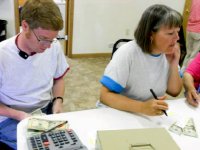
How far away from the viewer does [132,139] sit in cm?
92

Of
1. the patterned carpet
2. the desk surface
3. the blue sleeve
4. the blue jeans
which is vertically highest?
the blue sleeve

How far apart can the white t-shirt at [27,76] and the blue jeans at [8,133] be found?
0.11 m

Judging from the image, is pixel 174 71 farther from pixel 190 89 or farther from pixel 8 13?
pixel 8 13

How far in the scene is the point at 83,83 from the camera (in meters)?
3.18

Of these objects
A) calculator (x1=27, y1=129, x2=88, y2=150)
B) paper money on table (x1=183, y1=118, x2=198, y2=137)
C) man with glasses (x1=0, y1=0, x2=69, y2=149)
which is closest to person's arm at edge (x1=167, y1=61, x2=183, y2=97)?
paper money on table (x1=183, y1=118, x2=198, y2=137)

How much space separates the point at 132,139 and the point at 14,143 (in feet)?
2.10

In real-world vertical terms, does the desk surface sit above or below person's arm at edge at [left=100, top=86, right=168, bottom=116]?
below

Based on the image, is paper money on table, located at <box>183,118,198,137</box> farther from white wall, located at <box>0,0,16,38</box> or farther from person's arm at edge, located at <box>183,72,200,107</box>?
white wall, located at <box>0,0,16,38</box>

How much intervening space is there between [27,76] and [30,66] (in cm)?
6

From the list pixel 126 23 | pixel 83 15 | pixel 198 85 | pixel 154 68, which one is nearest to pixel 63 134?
pixel 154 68

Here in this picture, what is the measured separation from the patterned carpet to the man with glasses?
1.15 metres

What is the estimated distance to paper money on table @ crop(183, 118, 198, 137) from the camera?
1.16 m

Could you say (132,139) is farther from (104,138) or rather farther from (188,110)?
(188,110)

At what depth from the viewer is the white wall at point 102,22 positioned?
3.70 meters
